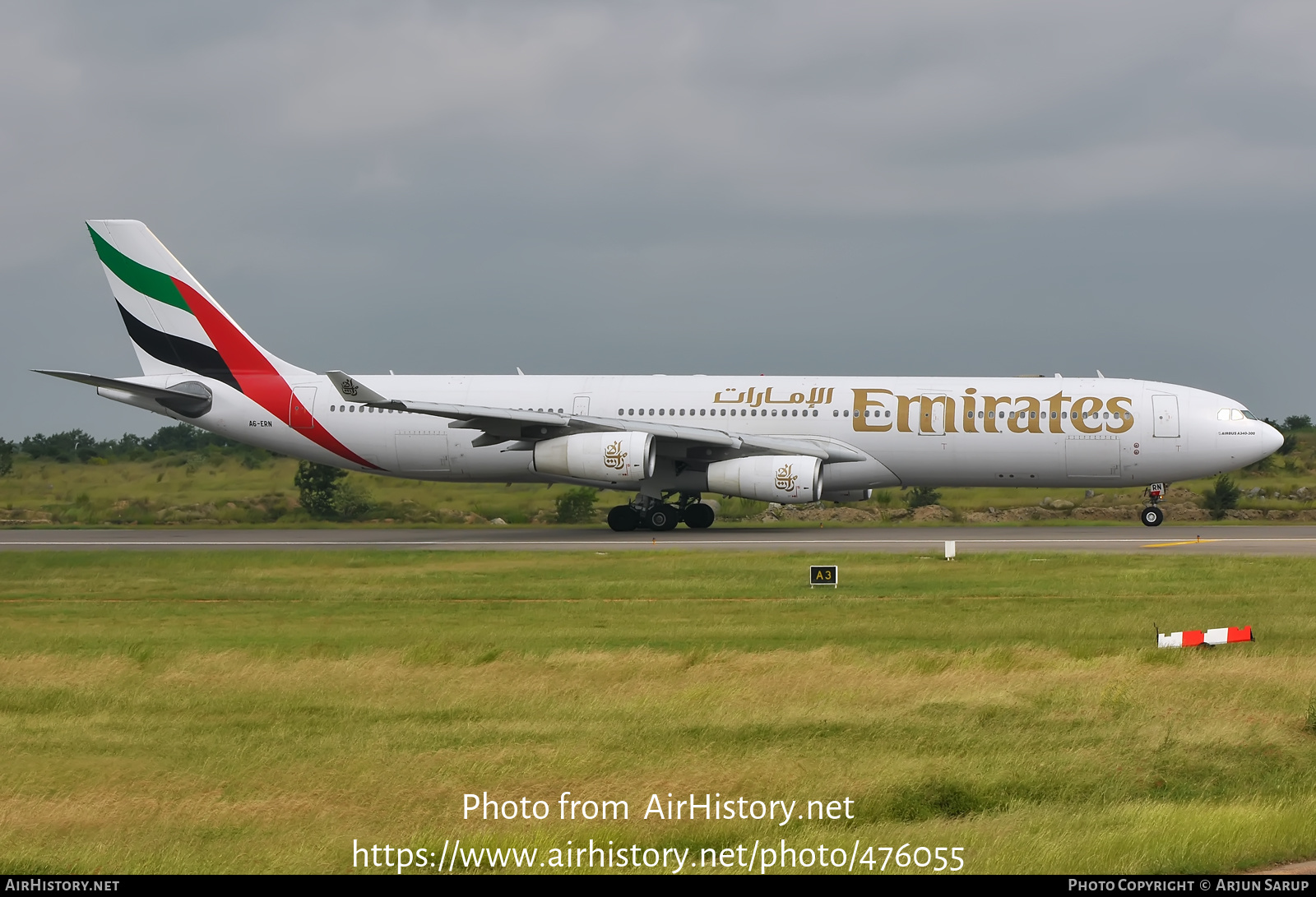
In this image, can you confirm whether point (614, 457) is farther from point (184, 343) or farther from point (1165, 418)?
point (1165, 418)

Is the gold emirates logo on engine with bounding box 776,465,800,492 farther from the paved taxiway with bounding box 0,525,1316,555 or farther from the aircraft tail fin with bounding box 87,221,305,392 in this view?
the aircraft tail fin with bounding box 87,221,305,392

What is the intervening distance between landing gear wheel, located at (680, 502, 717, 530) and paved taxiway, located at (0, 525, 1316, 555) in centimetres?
67

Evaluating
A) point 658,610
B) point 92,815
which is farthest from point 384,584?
point 92,815

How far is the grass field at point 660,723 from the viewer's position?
795cm

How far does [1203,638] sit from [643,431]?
1911 cm

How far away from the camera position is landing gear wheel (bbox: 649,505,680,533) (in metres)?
33.8

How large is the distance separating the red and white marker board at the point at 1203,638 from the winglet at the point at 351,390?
64.2 feet

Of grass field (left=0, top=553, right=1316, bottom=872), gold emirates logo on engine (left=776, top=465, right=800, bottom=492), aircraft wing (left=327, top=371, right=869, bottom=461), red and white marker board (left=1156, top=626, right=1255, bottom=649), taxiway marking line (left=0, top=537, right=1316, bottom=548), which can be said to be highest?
aircraft wing (left=327, top=371, right=869, bottom=461)
